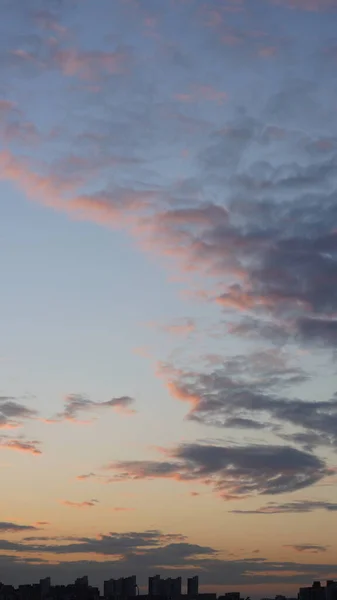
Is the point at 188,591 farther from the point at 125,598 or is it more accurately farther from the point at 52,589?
the point at 52,589

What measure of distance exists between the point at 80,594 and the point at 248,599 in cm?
3492

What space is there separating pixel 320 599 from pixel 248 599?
1450cm

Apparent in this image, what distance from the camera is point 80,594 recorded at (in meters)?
194

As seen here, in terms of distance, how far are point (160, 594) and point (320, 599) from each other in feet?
106

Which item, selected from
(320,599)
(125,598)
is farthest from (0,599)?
(320,599)

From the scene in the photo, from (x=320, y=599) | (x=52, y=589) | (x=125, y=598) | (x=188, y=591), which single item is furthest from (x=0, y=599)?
Result: (x=320, y=599)

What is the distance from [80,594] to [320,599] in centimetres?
4933

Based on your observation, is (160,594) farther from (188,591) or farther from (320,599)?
(320,599)

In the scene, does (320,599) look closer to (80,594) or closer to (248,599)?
(248,599)

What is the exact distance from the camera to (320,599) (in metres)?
188

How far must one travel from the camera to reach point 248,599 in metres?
188

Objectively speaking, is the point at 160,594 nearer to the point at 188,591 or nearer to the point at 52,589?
the point at 188,591

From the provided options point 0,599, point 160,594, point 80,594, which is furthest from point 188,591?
point 0,599

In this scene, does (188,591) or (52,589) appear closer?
(188,591)
